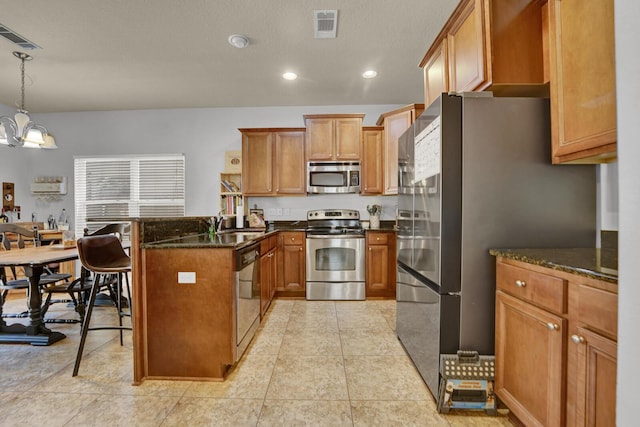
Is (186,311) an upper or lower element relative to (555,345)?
lower

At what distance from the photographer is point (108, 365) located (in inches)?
82.2

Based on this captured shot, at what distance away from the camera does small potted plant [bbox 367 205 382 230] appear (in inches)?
163

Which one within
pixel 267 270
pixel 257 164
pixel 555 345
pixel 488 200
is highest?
pixel 257 164

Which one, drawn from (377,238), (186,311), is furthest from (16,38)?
(377,238)

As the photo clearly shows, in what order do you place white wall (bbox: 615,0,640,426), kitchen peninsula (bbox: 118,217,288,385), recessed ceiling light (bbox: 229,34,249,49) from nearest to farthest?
white wall (bbox: 615,0,640,426) → kitchen peninsula (bbox: 118,217,288,385) → recessed ceiling light (bbox: 229,34,249,49)

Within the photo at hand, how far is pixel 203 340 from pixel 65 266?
12.6ft

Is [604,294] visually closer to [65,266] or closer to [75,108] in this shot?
[65,266]

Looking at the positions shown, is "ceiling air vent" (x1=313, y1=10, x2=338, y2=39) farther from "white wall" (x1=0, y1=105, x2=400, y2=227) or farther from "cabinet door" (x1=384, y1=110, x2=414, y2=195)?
"white wall" (x1=0, y1=105, x2=400, y2=227)

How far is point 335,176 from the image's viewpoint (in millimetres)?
4031

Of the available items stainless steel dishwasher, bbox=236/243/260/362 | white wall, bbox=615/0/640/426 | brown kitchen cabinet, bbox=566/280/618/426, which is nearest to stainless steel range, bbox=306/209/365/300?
stainless steel dishwasher, bbox=236/243/260/362

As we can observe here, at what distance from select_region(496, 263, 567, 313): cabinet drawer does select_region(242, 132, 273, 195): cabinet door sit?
3.17 meters

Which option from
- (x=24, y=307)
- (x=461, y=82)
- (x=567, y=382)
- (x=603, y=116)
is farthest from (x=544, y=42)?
(x=24, y=307)

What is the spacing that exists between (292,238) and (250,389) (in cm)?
213

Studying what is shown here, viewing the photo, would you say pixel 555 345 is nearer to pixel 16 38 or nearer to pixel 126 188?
pixel 16 38
